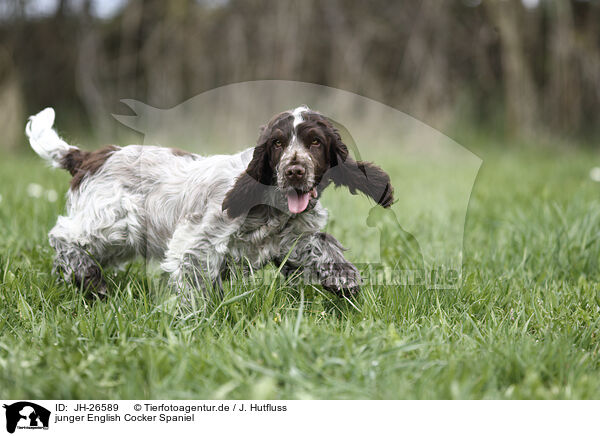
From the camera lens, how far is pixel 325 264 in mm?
3104

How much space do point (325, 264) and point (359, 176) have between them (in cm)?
48

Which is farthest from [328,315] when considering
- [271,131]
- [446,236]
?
[446,236]

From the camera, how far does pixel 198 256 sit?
3.08m

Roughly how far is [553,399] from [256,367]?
1.09m

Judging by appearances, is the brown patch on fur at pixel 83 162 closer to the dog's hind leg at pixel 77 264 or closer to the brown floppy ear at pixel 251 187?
the dog's hind leg at pixel 77 264

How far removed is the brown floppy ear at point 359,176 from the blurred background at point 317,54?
6450 mm

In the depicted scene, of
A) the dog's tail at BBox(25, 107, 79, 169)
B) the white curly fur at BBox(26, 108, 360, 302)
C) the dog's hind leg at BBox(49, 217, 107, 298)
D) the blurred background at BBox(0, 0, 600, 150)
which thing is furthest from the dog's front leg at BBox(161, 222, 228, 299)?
the blurred background at BBox(0, 0, 600, 150)

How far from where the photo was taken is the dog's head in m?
2.79

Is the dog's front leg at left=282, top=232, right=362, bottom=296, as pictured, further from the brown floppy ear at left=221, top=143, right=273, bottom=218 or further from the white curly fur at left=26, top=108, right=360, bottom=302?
the brown floppy ear at left=221, top=143, right=273, bottom=218

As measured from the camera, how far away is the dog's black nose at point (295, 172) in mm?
2730
